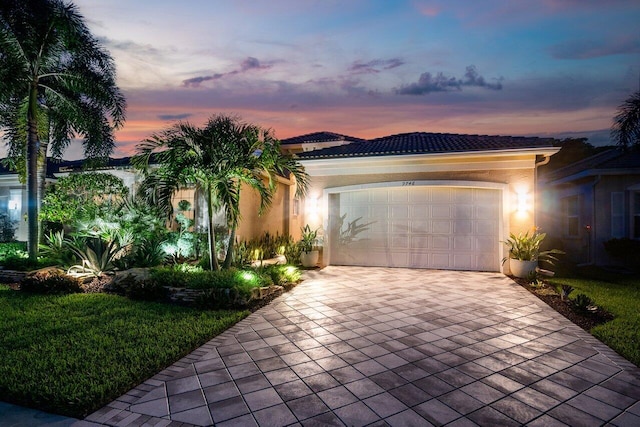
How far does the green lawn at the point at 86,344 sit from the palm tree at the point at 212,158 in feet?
7.49

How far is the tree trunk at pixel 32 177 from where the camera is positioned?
29.3 feet

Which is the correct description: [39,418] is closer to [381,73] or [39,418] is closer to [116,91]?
[116,91]

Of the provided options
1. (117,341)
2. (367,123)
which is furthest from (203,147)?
(367,123)

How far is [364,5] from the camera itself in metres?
8.01

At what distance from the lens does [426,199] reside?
33.3ft

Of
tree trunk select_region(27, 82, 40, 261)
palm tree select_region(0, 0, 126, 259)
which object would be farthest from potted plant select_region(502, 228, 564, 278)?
tree trunk select_region(27, 82, 40, 261)

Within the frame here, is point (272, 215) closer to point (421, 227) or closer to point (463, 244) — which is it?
point (421, 227)

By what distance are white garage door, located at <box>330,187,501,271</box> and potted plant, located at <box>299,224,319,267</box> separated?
2.25ft

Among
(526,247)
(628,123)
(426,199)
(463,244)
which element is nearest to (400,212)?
(426,199)

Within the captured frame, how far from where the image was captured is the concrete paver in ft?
8.90

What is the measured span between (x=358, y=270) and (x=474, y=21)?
730cm

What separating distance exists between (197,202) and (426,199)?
7020mm

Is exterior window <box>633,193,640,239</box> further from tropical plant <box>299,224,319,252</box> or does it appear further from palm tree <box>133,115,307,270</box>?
palm tree <box>133,115,307,270</box>

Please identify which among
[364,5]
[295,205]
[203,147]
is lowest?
[295,205]
